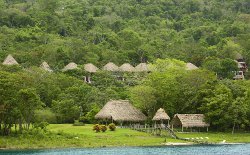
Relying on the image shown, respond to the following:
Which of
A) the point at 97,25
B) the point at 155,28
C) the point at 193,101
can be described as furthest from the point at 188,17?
the point at 193,101

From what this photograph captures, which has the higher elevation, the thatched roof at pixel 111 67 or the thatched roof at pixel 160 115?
the thatched roof at pixel 111 67

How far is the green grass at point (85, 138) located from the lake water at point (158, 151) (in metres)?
2.34

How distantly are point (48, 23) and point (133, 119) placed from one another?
6462 cm

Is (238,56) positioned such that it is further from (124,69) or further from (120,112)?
(120,112)

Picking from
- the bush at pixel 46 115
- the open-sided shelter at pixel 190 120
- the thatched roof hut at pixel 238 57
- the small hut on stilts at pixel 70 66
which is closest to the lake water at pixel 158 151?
the open-sided shelter at pixel 190 120

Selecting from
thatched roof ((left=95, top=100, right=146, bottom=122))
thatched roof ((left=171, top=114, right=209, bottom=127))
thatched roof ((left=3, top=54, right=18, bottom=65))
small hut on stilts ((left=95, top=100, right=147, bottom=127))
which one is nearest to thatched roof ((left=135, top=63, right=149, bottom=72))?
thatched roof ((left=3, top=54, right=18, bottom=65))

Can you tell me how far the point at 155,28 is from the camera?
149 meters

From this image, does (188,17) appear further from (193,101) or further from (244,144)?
(244,144)

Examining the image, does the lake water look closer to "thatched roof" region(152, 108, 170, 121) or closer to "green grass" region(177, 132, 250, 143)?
"green grass" region(177, 132, 250, 143)

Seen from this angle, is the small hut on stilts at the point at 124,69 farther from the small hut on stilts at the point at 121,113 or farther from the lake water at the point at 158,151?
the lake water at the point at 158,151

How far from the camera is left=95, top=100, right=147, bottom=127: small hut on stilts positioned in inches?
2741

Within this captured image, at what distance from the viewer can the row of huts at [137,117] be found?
220 feet

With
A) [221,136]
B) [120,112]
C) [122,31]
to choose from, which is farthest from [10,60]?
[122,31]

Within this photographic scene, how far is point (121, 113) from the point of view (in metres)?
70.4
